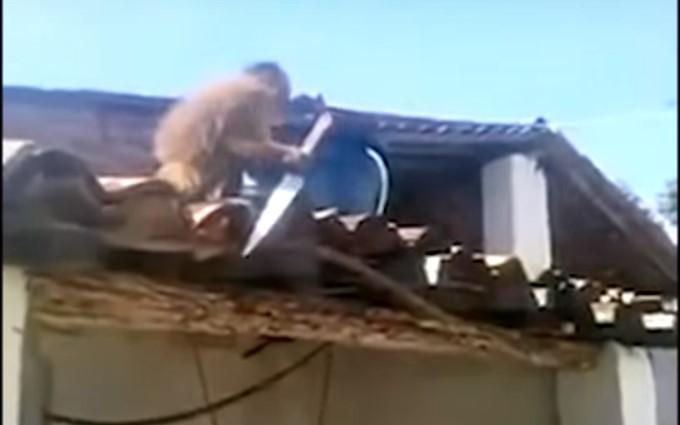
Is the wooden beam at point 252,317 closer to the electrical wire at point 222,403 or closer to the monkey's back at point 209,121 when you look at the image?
the monkey's back at point 209,121

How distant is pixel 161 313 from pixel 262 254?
1.23 ft

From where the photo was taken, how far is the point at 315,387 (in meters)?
4.00

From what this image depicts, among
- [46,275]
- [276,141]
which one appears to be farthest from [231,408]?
[46,275]

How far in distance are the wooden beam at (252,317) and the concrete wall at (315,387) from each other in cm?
43

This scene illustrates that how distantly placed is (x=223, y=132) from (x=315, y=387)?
177 centimetres

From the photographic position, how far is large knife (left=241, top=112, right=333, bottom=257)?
7.59 ft

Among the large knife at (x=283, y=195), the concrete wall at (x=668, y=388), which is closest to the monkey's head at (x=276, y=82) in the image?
the large knife at (x=283, y=195)

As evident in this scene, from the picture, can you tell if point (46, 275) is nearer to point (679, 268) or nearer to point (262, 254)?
point (262, 254)

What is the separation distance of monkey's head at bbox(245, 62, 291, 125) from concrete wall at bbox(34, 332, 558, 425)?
3.74ft

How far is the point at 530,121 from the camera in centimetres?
267

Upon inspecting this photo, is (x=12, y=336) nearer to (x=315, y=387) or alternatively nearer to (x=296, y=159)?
(x=296, y=159)

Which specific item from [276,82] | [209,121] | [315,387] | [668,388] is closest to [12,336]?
[209,121]

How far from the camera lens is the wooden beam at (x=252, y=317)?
237 centimetres

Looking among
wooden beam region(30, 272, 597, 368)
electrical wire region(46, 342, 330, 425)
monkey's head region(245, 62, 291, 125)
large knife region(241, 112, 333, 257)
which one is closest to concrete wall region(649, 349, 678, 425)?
wooden beam region(30, 272, 597, 368)
